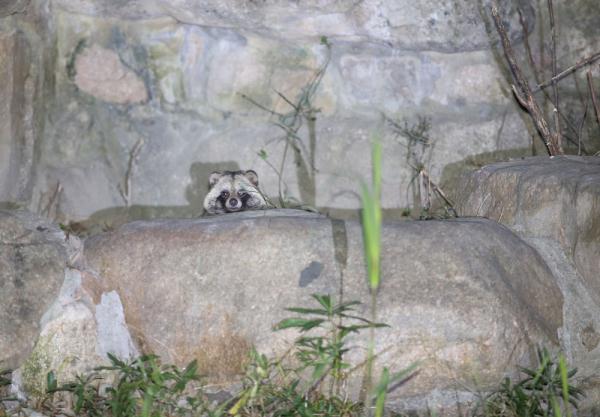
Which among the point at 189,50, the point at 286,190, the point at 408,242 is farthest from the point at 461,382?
the point at 189,50

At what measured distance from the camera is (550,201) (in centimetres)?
371

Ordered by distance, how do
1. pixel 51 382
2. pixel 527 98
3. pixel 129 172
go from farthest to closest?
pixel 129 172
pixel 527 98
pixel 51 382

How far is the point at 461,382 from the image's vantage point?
318 cm

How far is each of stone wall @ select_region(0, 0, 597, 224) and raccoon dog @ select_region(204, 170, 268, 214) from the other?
0.57ft

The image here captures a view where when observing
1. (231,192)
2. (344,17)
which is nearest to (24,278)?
(231,192)

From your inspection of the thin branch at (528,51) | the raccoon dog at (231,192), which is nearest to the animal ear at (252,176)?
the raccoon dog at (231,192)

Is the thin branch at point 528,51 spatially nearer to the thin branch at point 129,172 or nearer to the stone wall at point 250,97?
the stone wall at point 250,97

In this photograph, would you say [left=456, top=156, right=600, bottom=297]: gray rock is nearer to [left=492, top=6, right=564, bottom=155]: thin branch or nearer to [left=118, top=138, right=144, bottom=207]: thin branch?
[left=492, top=6, right=564, bottom=155]: thin branch

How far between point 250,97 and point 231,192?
23.2 inches

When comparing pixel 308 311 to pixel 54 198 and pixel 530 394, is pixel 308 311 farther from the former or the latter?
pixel 54 198

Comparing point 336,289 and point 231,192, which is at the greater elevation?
point 231,192

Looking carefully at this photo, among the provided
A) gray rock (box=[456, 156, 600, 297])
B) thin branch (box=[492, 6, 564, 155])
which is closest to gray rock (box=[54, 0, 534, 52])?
thin branch (box=[492, 6, 564, 155])

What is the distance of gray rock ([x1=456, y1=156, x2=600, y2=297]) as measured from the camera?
3502 mm

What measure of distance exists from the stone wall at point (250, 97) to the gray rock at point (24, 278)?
164 centimetres
